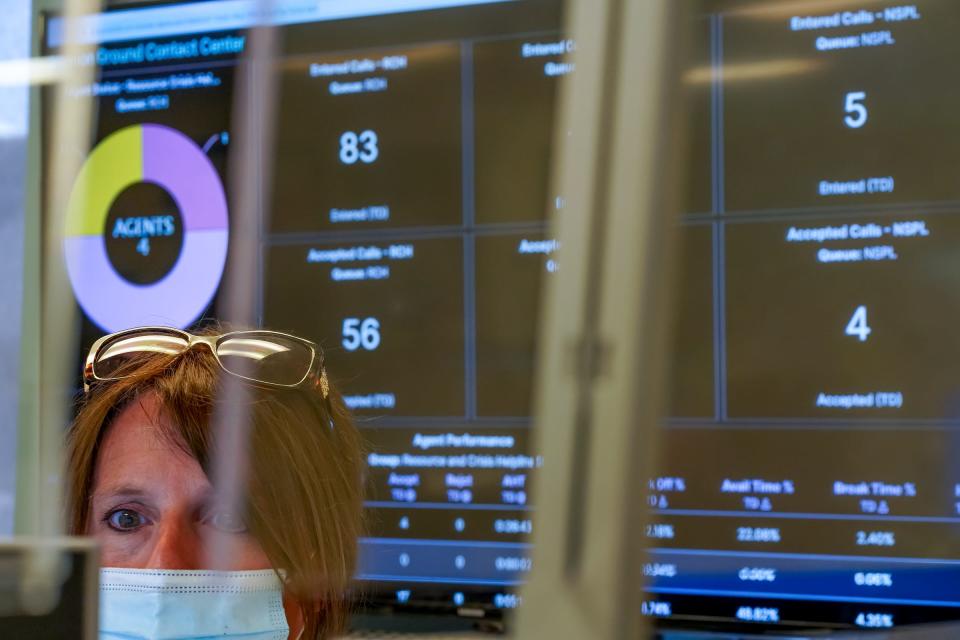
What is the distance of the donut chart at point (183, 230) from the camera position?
2143 mm

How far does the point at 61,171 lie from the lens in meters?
2.12

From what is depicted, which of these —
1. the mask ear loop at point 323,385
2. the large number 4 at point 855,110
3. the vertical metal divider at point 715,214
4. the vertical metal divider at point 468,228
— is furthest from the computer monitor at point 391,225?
the mask ear loop at point 323,385

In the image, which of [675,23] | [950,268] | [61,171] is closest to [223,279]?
[61,171]

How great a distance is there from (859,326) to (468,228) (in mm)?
719

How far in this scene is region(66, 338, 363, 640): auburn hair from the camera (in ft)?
3.25

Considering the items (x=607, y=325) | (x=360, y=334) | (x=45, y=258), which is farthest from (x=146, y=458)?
(x=45, y=258)

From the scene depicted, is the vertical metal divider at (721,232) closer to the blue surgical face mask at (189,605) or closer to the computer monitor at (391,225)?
the computer monitor at (391,225)

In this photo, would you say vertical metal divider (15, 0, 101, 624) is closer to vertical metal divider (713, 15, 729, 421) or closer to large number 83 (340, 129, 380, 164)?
large number 83 (340, 129, 380, 164)

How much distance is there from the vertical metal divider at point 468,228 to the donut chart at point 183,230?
50cm

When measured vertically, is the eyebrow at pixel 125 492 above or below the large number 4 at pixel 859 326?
below

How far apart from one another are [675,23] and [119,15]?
203 cm

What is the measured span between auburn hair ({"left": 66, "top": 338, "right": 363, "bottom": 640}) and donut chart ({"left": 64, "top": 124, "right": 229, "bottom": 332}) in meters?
1.07

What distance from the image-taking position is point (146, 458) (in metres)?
1.02

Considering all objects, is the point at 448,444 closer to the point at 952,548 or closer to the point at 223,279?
the point at 223,279
